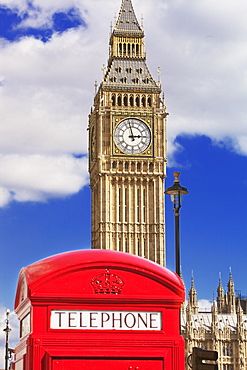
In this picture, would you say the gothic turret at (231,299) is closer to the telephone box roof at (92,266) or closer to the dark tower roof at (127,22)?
the dark tower roof at (127,22)

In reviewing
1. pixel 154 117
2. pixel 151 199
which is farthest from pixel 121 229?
pixel 154 117

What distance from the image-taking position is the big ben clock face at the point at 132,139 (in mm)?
72188

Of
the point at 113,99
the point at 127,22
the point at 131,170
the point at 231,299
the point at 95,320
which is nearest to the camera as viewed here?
the point at 95,320

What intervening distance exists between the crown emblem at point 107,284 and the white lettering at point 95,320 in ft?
0.48

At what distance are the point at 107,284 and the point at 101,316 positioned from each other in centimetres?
22

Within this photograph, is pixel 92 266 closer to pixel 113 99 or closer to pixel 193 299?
pixel 113 99

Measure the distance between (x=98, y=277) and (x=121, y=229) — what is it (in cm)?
6671

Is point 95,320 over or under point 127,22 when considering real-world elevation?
under

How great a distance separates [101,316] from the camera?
5676 millimetres

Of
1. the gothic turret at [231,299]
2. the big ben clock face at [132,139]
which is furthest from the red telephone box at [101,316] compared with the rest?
the gothic turret at [231,299]

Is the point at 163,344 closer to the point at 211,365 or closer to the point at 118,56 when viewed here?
the point at 211,365

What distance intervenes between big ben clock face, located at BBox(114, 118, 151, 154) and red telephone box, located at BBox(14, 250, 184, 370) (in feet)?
218

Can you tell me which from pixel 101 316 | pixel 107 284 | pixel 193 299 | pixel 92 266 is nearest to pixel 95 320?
pixel 101 316

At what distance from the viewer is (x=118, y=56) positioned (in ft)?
254
